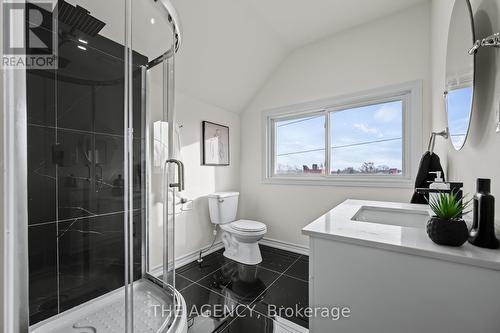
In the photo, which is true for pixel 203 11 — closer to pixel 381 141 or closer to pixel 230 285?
pixel 381 141

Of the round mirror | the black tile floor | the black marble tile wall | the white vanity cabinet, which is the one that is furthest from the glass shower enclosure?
the round mirror

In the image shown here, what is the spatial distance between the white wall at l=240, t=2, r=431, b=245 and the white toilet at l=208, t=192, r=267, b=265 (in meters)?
0.43

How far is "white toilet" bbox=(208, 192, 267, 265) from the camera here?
7.24 feet

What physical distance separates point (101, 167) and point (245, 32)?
1.83 m

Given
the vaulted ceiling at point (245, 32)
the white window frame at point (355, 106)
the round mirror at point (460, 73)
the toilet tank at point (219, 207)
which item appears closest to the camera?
the round mirror at point (460, 73)

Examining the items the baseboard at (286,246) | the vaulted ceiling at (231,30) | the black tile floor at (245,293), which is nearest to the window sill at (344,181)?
the baseboard at (286,246)

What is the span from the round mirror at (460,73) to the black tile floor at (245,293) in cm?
152

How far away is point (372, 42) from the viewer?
2111 millimetres

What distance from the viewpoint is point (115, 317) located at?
4.42ft

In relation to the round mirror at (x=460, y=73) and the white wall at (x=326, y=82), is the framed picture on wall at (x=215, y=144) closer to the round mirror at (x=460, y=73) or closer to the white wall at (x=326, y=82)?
the white wall at (x=326, y=82)

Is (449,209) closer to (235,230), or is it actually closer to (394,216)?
(394,216)

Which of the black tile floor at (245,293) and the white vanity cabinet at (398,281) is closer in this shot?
the white vanity cabinet at (398,281)

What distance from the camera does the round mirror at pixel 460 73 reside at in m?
0.87

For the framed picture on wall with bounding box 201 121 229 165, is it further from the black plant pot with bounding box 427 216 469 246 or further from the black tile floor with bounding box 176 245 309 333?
the black plant pot with bounding box 427 216 469 246
